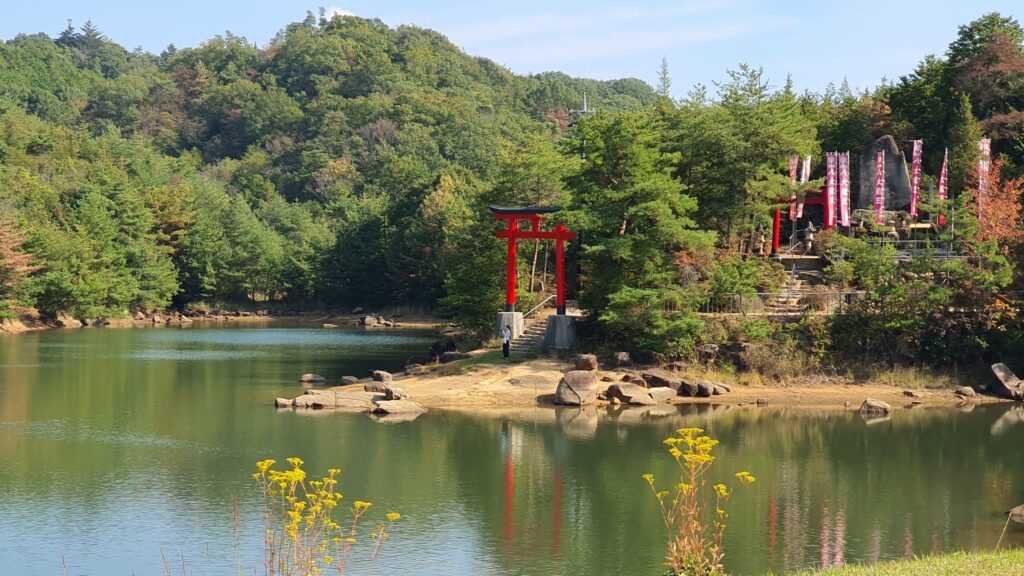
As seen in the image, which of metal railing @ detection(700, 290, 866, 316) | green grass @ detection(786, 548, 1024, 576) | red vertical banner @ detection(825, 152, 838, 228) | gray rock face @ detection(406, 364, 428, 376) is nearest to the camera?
green grass @ detection(786, 548, 1024, 576)

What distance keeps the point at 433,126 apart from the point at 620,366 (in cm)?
7848

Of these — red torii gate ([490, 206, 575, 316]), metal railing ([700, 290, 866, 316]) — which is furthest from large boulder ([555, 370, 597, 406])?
metal railing ([700, 290, 866, 316])

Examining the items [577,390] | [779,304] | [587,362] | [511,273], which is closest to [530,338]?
[511,273]

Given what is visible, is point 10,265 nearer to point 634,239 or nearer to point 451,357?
point 451,357

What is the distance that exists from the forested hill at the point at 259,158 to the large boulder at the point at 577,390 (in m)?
14.1

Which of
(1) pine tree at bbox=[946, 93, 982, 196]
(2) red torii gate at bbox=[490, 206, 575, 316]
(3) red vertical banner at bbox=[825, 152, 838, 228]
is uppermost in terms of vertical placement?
(1) pine tree at bbox=[946, 93, 982, 196]

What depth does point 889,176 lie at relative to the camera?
38094mm

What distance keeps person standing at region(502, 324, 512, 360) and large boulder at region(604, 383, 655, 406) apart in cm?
466

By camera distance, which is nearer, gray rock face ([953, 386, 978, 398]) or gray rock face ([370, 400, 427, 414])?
gray rock face ([370, 400, 427, 414])

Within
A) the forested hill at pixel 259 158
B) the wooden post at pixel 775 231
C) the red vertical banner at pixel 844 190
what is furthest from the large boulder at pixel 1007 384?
the forested hill at pixel 259 158

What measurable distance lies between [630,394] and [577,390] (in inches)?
56.5

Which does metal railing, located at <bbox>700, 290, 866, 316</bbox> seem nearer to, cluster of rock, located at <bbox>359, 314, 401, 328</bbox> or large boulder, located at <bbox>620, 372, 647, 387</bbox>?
large boulder, located at <bbox>620, 372, 647, 387</bbox>

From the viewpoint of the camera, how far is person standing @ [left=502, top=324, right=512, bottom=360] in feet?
112

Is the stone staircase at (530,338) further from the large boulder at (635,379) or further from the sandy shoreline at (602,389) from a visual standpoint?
the large boulder at (635,379)
